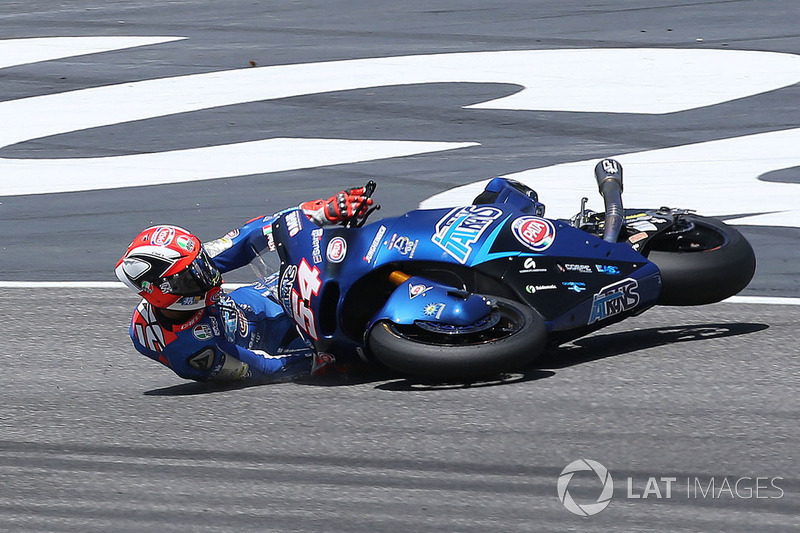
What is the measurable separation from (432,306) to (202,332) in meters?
1.02

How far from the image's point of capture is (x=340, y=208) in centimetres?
554

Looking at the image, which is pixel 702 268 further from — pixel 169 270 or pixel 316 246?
pixel 169 270

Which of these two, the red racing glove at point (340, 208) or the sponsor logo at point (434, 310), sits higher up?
the red racing glove at point (340, 208)

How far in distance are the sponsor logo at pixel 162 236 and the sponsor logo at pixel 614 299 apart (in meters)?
1.82

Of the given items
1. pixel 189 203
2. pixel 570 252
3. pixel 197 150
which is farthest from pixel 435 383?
pixel 197 150

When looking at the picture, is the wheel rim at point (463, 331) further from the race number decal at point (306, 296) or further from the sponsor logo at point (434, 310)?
the race number decal at point (306, 296)

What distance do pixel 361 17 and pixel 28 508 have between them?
11.9 meters

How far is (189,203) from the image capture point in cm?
882

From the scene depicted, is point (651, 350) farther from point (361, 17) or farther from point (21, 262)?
point (361, 17)

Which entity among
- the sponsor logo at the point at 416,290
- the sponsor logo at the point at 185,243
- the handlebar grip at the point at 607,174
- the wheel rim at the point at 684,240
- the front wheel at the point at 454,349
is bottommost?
the front wheel at the point at 454,349

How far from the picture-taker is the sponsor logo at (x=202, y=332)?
17.3 feet

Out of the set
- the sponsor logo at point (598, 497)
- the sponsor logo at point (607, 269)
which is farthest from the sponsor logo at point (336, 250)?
the sponsor logo at point (598, 497)

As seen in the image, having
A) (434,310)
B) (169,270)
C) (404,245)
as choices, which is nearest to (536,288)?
(434,310)

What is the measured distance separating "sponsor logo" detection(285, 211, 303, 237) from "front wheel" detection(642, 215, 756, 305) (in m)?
1.59
